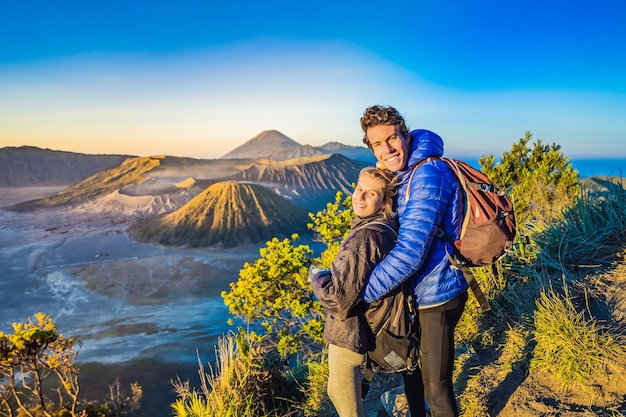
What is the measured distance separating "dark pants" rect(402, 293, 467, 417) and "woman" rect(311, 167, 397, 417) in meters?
0.19

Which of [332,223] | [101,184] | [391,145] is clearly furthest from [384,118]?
[101,184]

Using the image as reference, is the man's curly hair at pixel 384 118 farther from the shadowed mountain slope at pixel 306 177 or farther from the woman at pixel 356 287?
the shadowed mountain slope at pixel 306 177

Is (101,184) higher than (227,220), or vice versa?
(101,184)

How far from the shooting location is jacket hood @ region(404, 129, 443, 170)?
4.91 ft

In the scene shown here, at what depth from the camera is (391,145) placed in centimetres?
157

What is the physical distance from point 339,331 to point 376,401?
151cm

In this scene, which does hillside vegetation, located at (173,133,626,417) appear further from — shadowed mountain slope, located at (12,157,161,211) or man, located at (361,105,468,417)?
shadowed mountain slope, located at (12,157,161,211)

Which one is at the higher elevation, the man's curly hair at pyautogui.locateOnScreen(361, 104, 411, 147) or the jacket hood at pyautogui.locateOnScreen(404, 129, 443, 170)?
the man's curly hair at pyautogui.locateOnScreen(361, 104, 411, 147)

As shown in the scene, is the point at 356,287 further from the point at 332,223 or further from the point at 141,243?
the point at 141,243

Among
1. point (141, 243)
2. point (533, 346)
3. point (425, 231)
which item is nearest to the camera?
point (425, 231)

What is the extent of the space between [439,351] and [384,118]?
921mm

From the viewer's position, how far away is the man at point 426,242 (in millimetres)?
1397

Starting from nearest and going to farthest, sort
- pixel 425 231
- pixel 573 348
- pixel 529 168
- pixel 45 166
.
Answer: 1. pixel 425 231
2. pixel 573 348
3. pixel 529 168
4. pixel 45 166

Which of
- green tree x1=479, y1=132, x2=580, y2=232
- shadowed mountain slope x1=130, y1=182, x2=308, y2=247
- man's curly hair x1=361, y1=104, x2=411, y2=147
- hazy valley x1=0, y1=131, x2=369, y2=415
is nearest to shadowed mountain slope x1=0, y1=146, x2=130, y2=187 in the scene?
hazy valley x1=0, y1=131, x2=369, y2=415
